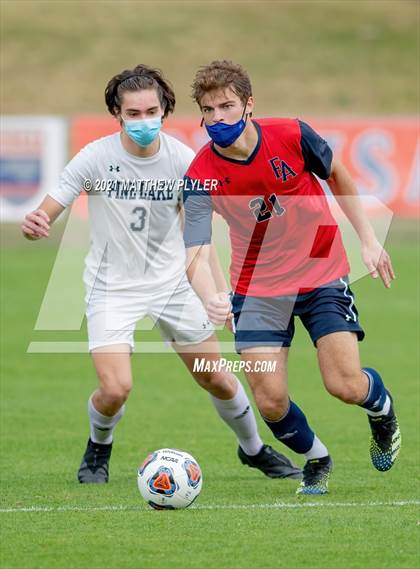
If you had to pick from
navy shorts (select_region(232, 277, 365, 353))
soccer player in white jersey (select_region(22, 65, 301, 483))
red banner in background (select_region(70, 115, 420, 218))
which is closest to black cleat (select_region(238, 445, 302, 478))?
soccer player in white jersey (select_region(22, 65, 301, 483))

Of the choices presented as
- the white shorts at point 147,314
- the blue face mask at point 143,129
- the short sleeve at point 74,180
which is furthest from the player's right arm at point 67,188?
the white shorts at point 147,314

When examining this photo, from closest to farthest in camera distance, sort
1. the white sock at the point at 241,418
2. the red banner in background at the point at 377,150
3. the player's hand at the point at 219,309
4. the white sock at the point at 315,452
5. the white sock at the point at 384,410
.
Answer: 1. the player's hand at the point at 219,309
2. the white sock at the point at 384,410
3. the white sock at the point at 315,452
4. the white sock at the point at 241,418
5. the red banner in background at the point at 377,150

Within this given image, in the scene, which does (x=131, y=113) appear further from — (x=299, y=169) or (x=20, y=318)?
(x=20, y=318)

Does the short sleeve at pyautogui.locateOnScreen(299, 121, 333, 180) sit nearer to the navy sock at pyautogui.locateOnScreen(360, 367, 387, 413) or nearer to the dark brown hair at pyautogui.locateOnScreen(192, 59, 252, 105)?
the dark brown hair at pyautogui.locateOnScreen(192, 59, 252, 105)

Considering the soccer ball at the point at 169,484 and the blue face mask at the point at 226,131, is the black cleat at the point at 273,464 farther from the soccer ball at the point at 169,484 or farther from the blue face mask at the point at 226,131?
the blue face mask at the point at 226,131

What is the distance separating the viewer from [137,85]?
8117 millimetres

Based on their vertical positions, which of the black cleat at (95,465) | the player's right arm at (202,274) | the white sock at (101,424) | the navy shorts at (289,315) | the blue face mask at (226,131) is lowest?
the black cleat at (95,465)

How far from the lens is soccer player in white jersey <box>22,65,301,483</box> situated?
8.16m

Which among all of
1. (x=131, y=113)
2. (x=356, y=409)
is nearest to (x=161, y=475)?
(x=131, y=113)

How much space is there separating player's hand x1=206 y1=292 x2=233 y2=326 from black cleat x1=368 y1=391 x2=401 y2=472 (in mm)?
1410

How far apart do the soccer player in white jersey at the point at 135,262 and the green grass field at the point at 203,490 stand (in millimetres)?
457

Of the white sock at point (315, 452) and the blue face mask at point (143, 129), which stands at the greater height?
the blue face mask at point (143, 129)

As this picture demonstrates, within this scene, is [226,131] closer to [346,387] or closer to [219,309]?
[219,309]

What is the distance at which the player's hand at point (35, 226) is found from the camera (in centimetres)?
763
